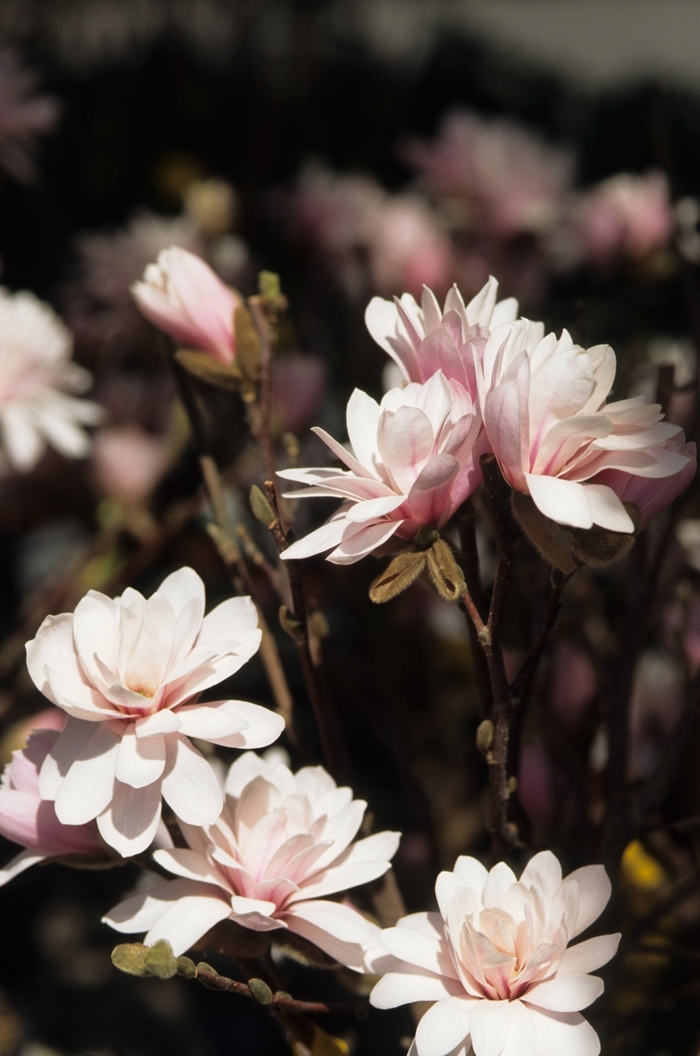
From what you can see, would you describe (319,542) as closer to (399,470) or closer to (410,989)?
(399,470)

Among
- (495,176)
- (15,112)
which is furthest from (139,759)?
(495,176)

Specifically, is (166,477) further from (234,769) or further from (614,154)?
(614,154)

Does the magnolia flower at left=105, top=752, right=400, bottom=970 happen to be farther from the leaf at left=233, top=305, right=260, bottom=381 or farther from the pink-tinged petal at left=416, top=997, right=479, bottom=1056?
the leaf at left=233, top=305, right=260, bottom=381

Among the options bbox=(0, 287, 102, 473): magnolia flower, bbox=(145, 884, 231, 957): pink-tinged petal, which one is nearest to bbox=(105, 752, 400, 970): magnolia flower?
bbox=(145, 884, 231, 957): pink-tinged petal

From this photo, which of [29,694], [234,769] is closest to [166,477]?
[29,694]

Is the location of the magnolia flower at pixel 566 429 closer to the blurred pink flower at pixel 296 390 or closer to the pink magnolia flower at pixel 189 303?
the pink magnolia flower at pixel 189 303

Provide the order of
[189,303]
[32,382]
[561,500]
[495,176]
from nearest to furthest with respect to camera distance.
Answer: [561,500], [189,303], [32,382], [495,176]
